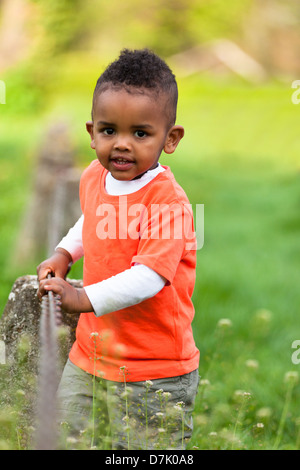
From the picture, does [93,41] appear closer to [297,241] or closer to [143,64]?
[297,241]

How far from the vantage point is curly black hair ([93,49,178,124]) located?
253cm

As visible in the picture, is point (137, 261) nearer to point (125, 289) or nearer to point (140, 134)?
point (125, 289)

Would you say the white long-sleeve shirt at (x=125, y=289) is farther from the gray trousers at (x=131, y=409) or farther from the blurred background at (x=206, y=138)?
the blurred background at (x=206, y=138)

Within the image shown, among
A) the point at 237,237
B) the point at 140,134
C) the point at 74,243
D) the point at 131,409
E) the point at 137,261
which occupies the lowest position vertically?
the point at 131,409

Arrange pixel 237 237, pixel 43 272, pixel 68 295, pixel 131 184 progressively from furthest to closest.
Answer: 1. pixel 237 237
2. pixel 43 272
3. pixel 131 184
4. pixel 68 295

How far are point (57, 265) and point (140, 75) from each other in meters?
0.94

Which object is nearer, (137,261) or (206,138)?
(137,261)

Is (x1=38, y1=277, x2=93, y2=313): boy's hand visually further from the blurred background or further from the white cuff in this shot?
the blurred background

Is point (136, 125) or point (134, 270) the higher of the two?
point (136, 125)

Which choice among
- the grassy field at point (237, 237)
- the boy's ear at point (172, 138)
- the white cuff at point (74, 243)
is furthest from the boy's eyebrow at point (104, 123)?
the grassy field at point (237, 237)

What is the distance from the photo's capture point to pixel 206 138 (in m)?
17.3

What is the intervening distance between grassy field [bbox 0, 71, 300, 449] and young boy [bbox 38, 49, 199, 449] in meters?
0.35

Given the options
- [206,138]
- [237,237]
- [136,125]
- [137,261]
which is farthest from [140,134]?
[206,138]

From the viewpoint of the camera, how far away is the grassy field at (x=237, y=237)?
13.8ft
